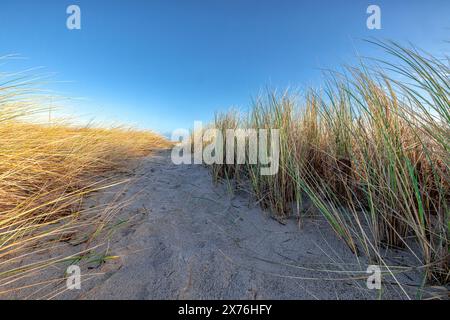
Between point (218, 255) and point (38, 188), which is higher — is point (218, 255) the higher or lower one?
the lower one

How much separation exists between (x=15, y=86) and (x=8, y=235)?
1324mm

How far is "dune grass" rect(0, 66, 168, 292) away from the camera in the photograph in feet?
3.97

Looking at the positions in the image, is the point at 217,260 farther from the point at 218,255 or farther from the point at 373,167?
the point at 373,167

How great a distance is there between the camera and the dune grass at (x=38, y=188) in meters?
1.21

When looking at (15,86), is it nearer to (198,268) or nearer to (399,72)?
(198,268)

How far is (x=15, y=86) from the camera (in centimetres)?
184

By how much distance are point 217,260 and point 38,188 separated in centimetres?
154

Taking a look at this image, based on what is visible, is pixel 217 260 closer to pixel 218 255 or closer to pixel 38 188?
pixel 218 255

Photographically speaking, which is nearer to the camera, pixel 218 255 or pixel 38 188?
pixel 218 255

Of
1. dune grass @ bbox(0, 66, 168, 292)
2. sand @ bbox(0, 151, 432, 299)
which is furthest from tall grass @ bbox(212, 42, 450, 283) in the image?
dune grass @ bbox(0, 66, 168, 292)

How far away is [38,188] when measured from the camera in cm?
170

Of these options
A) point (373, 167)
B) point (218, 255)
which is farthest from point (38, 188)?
point (373, 167)

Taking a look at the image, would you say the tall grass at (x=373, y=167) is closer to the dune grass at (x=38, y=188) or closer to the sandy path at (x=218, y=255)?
the sandy path at (x=218, y=255)
